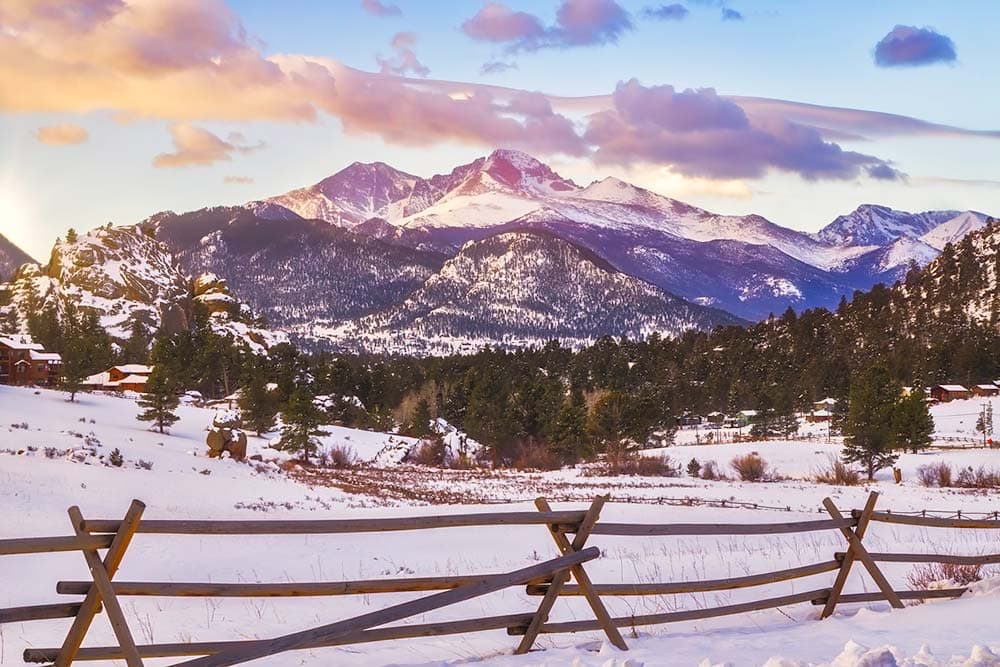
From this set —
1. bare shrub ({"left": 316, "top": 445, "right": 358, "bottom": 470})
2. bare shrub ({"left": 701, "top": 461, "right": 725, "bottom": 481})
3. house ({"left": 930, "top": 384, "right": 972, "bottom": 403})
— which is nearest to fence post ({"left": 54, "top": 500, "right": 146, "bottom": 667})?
bare shrub ({"left": 701, "top": 461, "right": 725, "bottom": 481})

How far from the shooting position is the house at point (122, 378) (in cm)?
11875

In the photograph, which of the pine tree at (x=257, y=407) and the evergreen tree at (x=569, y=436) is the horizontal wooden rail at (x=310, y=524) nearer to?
the evergreen tree at (x=569, y=436)

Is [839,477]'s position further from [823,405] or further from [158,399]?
[823,405]

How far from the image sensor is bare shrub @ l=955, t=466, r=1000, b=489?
60031 mm

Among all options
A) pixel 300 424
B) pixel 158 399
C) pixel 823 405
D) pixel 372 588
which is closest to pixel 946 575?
pixel 372 588

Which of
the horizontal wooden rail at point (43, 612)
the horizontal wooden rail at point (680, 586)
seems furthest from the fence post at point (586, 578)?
the horizontal wooden rail at point (43, 612)

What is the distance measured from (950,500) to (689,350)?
131603 millimetres

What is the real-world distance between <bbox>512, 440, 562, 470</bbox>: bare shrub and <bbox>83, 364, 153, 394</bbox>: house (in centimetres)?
5551

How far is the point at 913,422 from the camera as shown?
7375 centimetres

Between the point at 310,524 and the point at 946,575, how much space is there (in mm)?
10612

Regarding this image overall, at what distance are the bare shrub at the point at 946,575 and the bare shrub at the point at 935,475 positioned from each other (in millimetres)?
51511

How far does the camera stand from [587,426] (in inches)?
3430

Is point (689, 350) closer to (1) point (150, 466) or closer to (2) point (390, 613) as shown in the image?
(1) point (150, 466)

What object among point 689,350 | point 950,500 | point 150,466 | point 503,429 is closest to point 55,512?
point 150,466
